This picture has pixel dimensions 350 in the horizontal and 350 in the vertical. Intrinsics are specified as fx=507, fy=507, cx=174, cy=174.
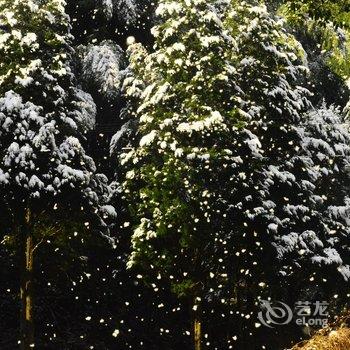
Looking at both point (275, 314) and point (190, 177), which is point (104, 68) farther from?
point (275, 314)

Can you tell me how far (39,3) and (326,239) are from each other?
1054cm

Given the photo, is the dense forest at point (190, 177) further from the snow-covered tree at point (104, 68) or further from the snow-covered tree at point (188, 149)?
the snow-covered tree at point (104, 68)

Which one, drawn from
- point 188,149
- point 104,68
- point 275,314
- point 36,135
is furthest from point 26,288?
point 104,68

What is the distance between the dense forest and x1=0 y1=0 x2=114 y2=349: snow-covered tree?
0.13ft

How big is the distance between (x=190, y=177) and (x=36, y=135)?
3880mm

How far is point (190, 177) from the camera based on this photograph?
12797 mm

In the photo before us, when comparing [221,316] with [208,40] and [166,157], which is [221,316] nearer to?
[166,157]

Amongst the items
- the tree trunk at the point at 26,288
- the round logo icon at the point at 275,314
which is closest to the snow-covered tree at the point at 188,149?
the round logo icon at the point at 275,314

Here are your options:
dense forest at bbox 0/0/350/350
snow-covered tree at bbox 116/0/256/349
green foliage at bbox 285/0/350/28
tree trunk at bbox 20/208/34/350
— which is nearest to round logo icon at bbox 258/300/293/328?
dense forest at bbox 0/0/350/350

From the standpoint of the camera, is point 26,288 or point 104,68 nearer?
point 26,288

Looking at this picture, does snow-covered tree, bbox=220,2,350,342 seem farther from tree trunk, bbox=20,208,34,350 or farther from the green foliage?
the green foliage

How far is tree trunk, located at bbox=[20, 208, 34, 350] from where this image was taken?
1271 cm

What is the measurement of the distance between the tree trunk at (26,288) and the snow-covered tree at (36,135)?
14 mm

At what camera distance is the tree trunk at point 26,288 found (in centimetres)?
1271
